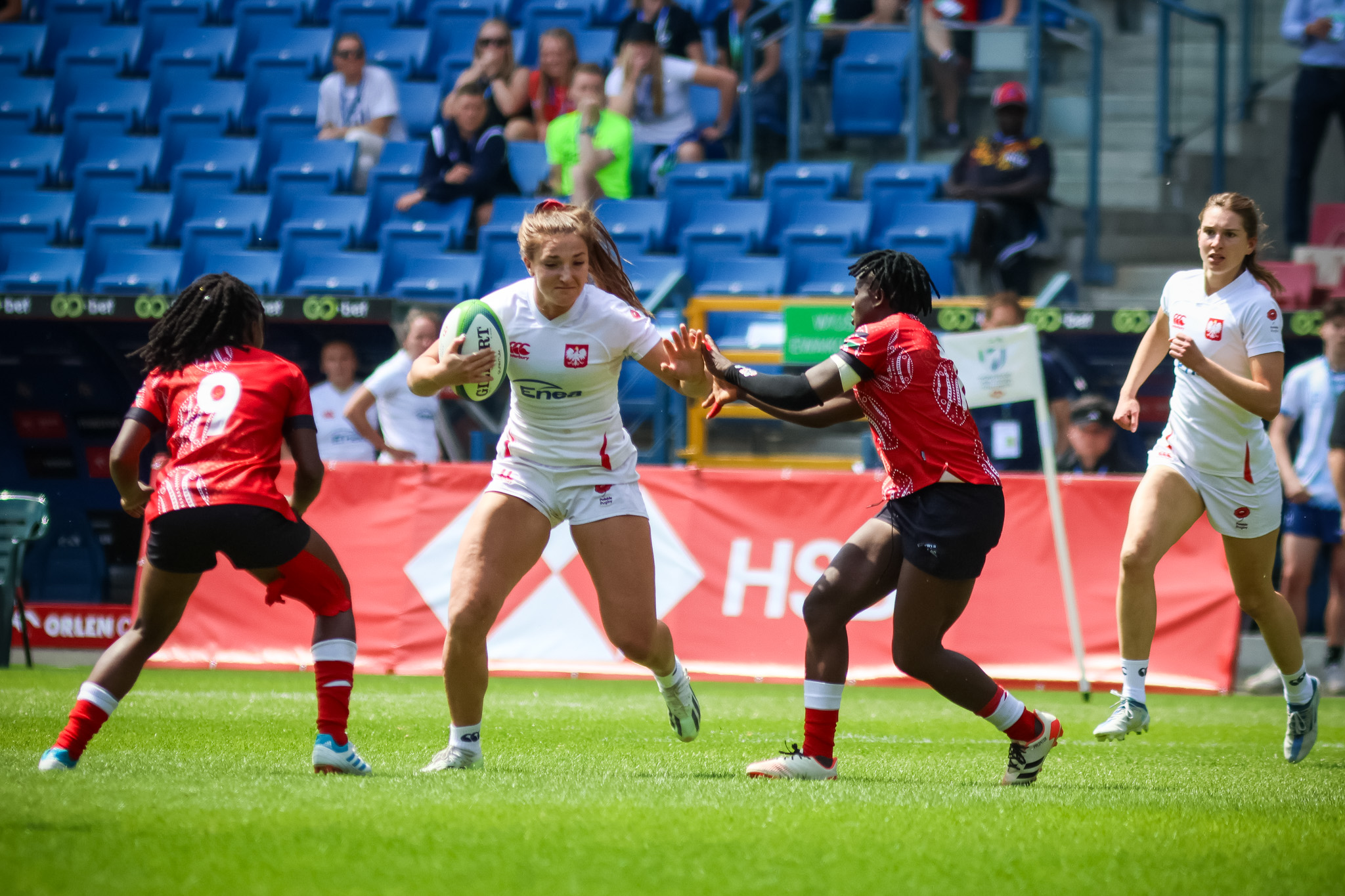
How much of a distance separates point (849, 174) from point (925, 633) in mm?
9893

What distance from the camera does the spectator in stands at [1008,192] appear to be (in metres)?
13.0

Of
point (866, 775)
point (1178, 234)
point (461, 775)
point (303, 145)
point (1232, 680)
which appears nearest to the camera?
point (461, 775)

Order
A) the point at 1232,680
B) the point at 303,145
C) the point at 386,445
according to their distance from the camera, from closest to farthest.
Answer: the point at 1232,680 → the point at 386,445 → the point at 303,145

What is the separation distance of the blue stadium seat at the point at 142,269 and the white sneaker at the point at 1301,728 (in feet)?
36.0

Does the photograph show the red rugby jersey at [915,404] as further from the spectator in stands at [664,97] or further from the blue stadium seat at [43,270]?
the blue stadium seat at [43,270]

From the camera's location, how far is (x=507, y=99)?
15.4 metres

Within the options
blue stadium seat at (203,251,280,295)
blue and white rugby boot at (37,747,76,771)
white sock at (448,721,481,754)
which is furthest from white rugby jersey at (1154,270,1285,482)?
blue stadium seat at (203,251,280,295)

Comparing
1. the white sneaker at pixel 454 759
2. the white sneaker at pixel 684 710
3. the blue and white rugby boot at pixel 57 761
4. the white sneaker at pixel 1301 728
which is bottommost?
the white sneaker at pixel 1301 728

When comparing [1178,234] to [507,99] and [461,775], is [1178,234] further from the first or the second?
[461,775]

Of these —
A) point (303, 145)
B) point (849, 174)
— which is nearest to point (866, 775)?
point (849, 174)

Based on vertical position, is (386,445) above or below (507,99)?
below

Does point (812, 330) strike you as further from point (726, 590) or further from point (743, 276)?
point (743, 276)

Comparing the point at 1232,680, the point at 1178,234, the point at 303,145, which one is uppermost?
the point at 303,145

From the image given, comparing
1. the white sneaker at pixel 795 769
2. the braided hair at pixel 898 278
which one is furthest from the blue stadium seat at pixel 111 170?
the white sneaker at pixel 795 769
